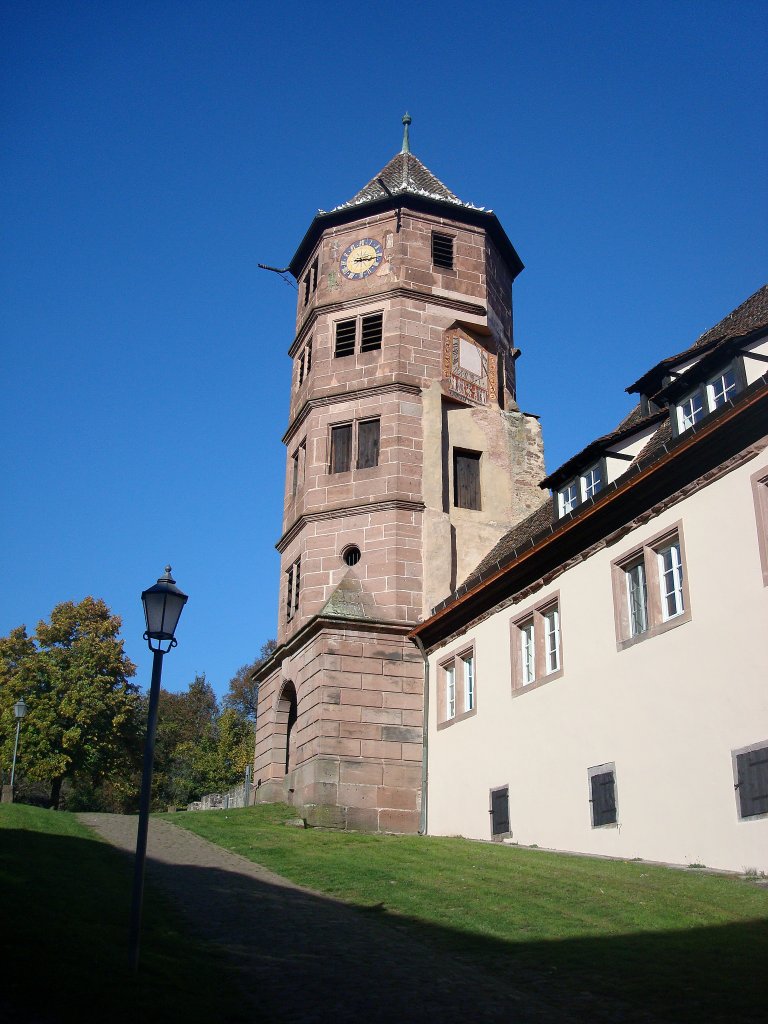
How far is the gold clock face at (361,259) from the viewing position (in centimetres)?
3169

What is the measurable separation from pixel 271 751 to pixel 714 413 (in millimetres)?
16747

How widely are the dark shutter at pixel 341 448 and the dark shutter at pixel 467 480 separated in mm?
2950

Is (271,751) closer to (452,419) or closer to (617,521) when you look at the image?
(452,419)

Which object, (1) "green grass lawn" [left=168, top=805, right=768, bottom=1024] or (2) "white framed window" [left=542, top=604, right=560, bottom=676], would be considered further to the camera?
(2) "white framed window" [left=542, top=604, right=560, bottom=676]

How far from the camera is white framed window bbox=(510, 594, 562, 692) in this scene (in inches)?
808

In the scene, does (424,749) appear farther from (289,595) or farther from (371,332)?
(371,332)

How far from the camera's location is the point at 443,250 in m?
32.2

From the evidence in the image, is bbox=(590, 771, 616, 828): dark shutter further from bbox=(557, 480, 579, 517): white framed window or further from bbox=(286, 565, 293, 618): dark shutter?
bbox=(286, 565, 293, 618): dark shutter

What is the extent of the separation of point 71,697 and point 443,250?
2288cm

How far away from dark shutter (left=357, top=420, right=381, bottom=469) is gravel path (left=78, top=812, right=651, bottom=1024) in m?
15.2

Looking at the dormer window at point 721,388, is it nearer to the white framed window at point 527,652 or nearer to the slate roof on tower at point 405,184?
the white framed window at point 527,652

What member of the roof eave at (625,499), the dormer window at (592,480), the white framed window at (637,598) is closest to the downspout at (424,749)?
the roof eave at (625,499)

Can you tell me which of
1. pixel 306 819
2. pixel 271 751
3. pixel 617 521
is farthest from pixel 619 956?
pixel 271 751

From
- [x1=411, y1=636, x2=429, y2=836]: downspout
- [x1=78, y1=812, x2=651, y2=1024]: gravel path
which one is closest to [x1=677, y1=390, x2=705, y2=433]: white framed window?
[x1=78, y1=812, x2=651, y2=1024]: gravel path
